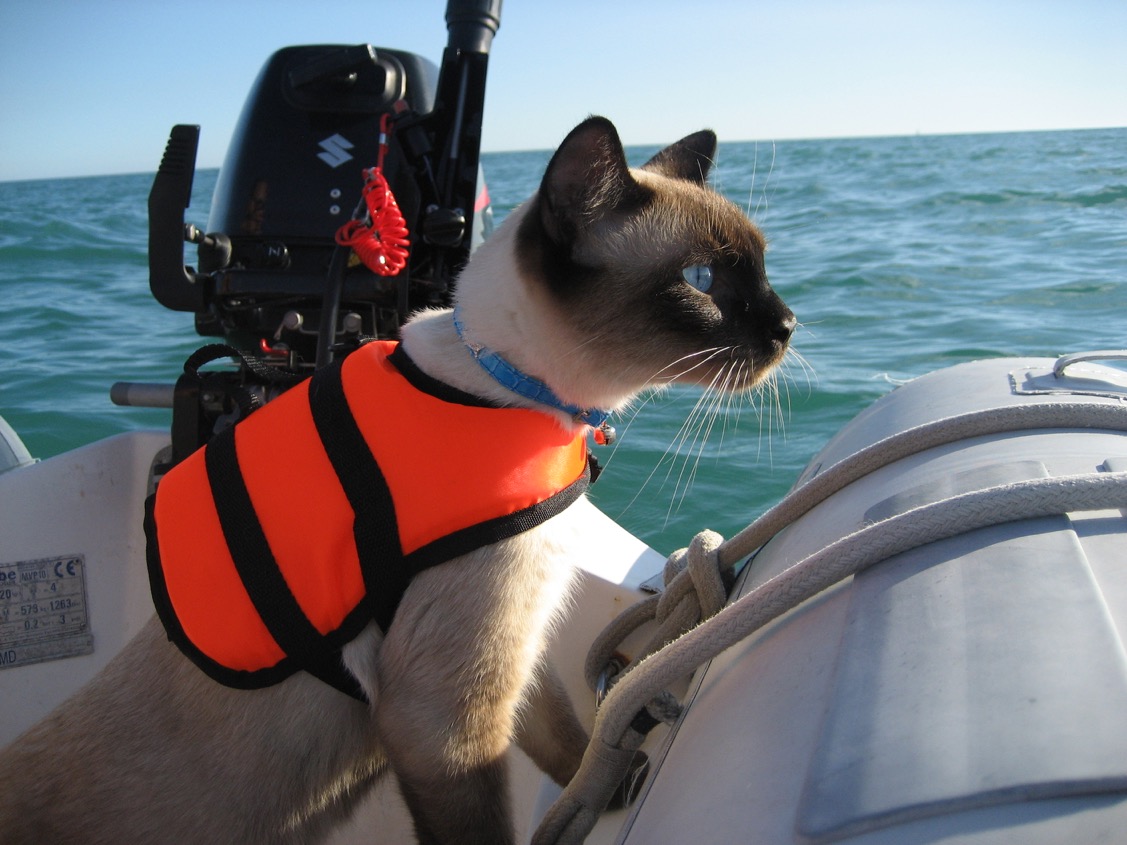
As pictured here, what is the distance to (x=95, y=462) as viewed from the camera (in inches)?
96.7

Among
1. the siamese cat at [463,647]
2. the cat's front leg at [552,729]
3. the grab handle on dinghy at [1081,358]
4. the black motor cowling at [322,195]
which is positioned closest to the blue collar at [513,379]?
the siamese cat at [463,647]

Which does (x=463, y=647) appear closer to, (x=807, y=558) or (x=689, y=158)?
(x=807, y=558)

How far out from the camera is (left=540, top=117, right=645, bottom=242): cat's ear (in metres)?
1.59

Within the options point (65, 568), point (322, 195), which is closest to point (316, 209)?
point (322, 195)

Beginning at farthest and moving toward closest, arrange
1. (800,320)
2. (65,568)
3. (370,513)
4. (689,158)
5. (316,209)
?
1. (800,320)
2. (316,209)
3. (65,568)
4. (689,158)
5. (370,513)

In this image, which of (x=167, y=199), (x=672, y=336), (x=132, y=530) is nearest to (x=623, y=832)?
(x=672, y=336)

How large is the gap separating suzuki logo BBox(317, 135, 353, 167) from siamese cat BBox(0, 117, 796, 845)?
1813 millimetres

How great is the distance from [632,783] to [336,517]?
2.75ft

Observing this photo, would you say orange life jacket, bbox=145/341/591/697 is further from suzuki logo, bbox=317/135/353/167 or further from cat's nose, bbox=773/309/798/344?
suzuki logo, bbox=317/135/353/167

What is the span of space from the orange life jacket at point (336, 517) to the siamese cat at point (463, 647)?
0.05 metres

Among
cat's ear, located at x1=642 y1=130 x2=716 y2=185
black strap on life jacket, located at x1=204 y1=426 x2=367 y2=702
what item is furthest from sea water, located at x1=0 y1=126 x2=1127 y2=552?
black strap on life jacket, located at x1=204 y1=426 x2=367 y2=702

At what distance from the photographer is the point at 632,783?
1.86 metres

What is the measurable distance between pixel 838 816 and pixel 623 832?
51 cm

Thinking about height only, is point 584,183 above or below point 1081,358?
above
